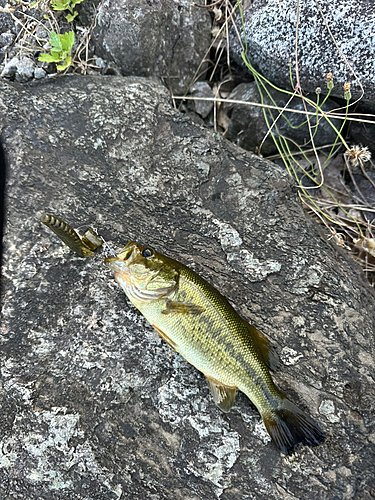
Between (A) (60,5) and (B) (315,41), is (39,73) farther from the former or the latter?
(B) (315,41)

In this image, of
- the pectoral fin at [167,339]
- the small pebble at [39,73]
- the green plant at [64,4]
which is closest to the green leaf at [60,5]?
the green plant at [64,4]

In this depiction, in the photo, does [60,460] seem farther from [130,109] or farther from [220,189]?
[130,109]

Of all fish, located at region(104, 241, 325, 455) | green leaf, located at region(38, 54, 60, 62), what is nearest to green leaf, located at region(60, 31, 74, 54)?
green leaf, located at region(38, 54, 60, 62)

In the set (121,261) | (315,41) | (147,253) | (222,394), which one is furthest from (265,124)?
(222,394)

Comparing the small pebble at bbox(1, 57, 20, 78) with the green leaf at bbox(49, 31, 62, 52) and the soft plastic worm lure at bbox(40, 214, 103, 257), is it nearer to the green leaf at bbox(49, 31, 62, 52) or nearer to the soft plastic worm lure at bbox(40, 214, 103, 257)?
the green leaf at bbox(49, 31, 62, 52)

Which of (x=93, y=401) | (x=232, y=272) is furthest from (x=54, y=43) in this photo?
(x=93, y=401)

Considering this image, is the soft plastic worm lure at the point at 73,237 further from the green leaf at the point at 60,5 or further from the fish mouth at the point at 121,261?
the green leaf at the point at 60,5
